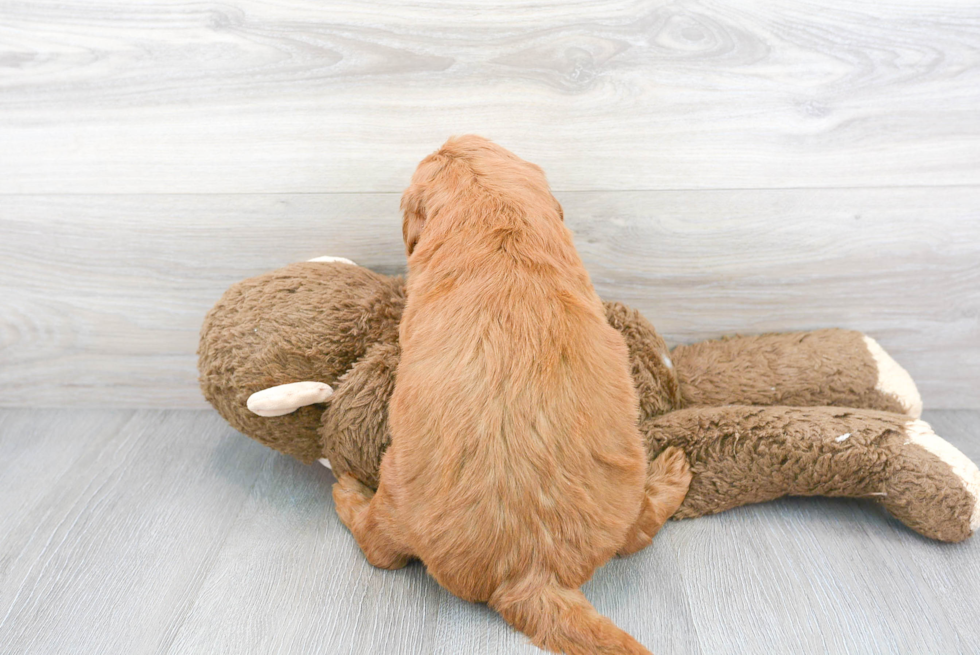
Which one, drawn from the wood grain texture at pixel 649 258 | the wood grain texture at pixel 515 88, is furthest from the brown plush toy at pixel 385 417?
the wood grain texture at pixel 515 88

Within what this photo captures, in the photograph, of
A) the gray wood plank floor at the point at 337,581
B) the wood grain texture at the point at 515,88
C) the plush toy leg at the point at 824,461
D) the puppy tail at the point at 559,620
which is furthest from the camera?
the wood grain texture at the point at 515,88

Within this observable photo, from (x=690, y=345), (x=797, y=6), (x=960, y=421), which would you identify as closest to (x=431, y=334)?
(x=690, y=345)

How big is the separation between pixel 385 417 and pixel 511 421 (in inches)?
10.7

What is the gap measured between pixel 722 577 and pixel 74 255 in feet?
4.13

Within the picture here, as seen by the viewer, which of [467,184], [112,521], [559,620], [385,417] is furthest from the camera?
[112,521]

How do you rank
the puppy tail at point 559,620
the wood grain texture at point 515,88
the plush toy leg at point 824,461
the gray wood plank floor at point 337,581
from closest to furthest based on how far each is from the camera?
1. the puppy tail at point 559,620
2. the gray wood plank floor at point 337,581
3. the plush toy leg at point 824,461
4. the wood grain texture at point 515,88

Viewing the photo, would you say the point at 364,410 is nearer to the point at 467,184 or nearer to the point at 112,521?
the point at 467,184

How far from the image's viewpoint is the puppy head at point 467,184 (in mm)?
869

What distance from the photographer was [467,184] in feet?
2.87

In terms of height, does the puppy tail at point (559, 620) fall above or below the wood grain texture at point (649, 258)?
below

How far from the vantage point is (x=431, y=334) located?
82cm

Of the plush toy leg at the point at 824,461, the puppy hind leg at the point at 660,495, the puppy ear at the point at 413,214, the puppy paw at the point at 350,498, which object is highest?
the puppy ear at the point at 413,214

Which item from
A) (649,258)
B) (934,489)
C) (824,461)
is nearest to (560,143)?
(649,258)

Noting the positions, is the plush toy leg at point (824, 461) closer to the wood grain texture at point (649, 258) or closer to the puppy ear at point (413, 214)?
the wood grain texture at point (649, 258)
